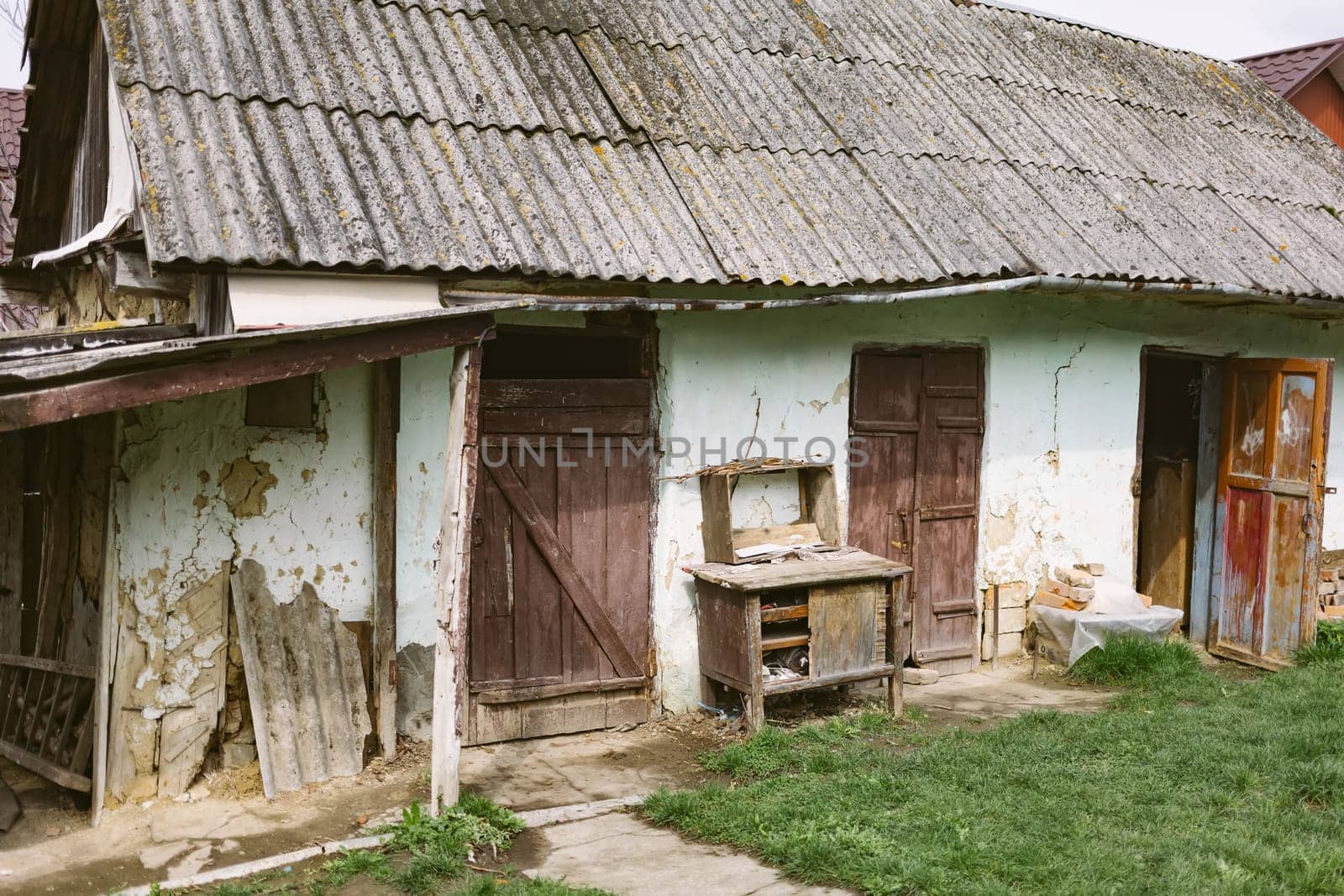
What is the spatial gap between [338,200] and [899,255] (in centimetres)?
330

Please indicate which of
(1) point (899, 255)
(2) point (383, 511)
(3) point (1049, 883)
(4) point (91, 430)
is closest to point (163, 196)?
(4) point (91, 430)

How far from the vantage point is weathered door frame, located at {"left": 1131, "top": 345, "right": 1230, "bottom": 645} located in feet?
28.3

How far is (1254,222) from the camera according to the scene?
8.85m

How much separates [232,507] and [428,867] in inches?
82.5

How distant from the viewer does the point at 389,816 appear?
5.16 metres

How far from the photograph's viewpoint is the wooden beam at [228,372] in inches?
146

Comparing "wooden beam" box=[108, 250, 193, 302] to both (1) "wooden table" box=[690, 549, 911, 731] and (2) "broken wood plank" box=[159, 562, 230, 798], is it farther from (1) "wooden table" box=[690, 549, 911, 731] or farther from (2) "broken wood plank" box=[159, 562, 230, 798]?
(1) "wooden table" box=[690, 549, 911, 731]

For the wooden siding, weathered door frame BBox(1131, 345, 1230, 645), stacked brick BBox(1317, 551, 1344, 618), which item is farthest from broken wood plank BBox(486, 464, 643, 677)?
the wooden siding

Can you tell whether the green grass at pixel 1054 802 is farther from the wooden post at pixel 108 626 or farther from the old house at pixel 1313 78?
the old house at pixel 1313 78

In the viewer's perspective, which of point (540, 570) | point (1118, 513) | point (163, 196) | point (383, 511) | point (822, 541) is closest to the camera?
point (163, 196)

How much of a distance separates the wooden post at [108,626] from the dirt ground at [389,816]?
0.24 metres

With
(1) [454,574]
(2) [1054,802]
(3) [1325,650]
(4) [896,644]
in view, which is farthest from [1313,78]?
(1) [454,574]

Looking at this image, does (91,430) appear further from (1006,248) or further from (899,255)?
(1006,248)

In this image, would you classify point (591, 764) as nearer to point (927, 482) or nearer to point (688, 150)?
point (927, 482)
